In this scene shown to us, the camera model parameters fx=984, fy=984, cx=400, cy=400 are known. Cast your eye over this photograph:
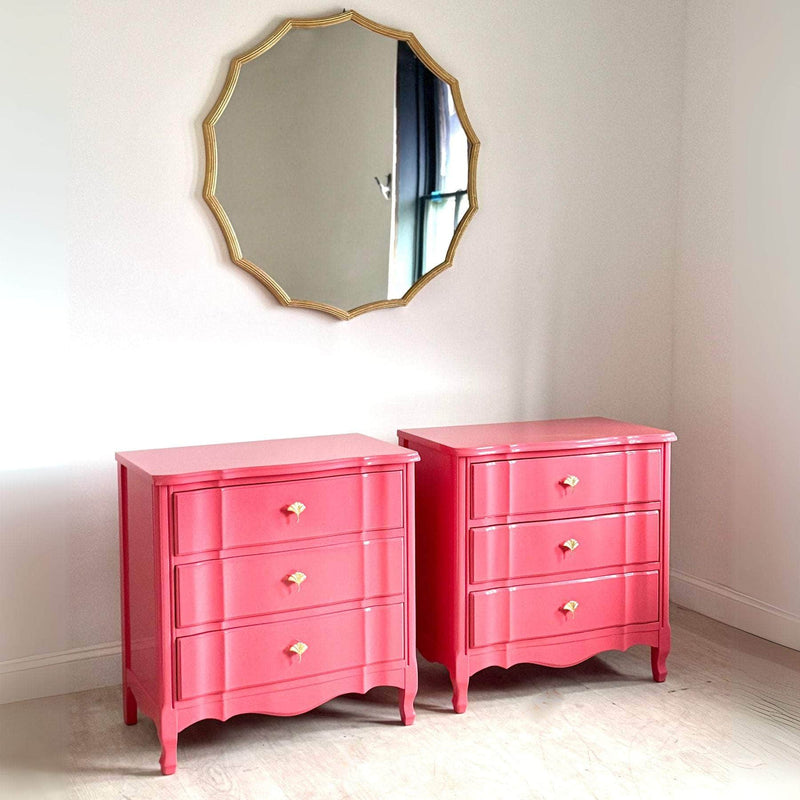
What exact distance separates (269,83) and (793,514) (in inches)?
80.6

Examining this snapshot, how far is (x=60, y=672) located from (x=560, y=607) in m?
1.38

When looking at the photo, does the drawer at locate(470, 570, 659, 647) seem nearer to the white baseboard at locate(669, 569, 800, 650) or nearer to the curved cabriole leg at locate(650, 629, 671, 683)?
the curved cabriole leg at locate(650, 629, 671, 683)

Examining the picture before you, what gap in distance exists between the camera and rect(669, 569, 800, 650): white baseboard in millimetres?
3090

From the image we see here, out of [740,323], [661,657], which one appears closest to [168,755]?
[661,657]

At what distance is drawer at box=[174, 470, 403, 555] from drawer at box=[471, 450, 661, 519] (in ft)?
0.85

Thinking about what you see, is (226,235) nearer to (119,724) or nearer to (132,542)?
(132,542)

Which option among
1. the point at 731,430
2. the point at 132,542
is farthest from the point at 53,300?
the point at 731,430

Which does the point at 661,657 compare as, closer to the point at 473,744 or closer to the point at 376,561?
the point at 473,744

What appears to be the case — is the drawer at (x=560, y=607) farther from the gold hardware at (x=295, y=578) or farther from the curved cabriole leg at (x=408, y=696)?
the gold hardware at (x=295, y=578)

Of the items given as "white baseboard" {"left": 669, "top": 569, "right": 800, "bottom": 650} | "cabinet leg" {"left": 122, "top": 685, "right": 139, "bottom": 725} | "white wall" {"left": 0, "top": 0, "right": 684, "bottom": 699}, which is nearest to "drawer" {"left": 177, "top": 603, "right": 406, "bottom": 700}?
"cabinet leg" {"left": 122, "top": 685, "right": 139, "bottom": 725}

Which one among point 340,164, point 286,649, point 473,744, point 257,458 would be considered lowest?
point 473,744

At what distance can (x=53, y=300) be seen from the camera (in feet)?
8.57

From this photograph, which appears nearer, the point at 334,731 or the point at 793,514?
the point at 334,731

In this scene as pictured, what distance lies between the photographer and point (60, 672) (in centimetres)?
270
